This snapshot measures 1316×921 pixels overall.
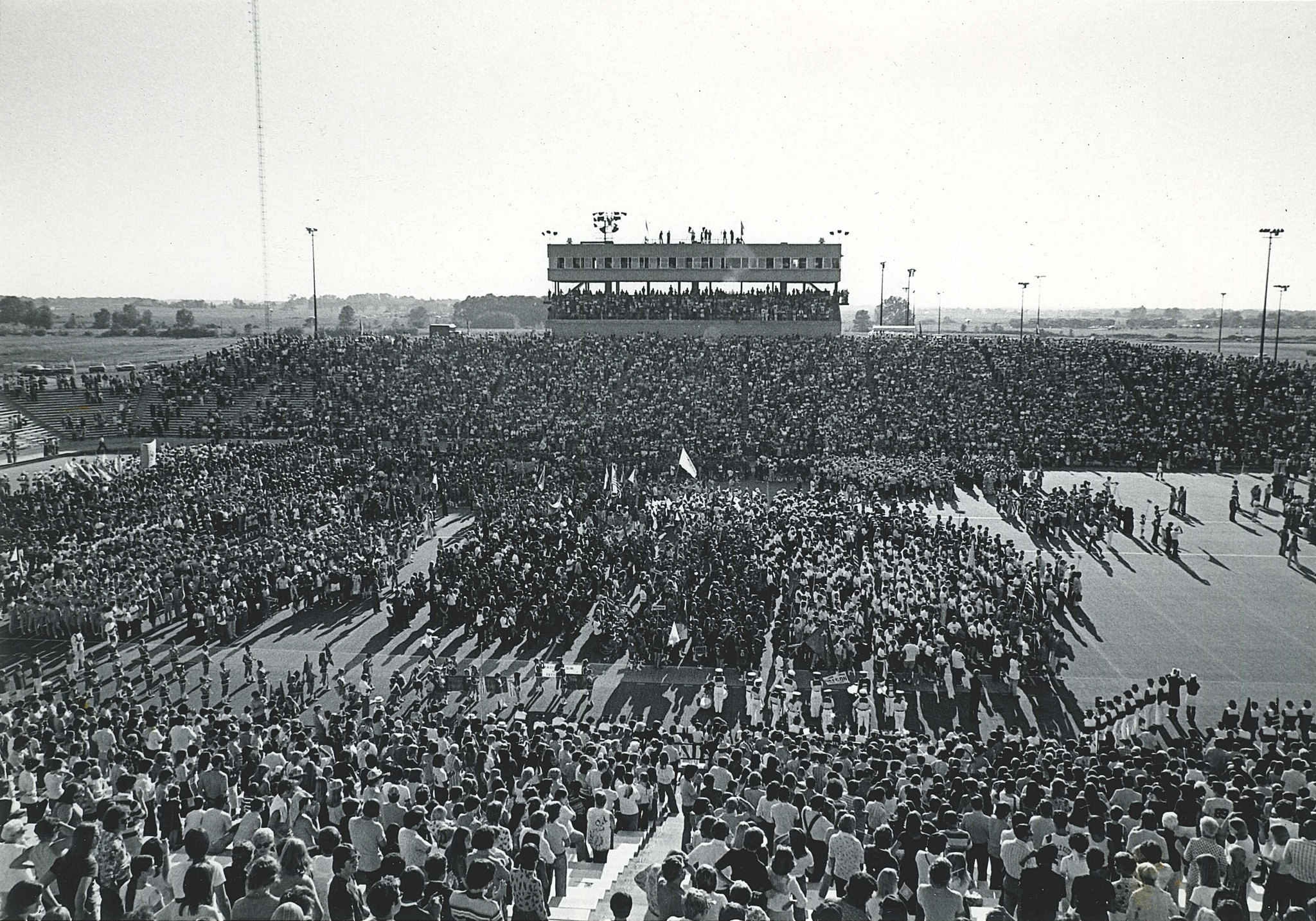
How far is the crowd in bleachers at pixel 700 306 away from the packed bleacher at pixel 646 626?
5872 mm

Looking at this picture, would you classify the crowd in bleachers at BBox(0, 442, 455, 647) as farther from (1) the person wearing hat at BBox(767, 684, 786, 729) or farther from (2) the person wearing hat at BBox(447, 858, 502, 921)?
(2) the person wearing hat at BBox(447, 858, 502, 921)

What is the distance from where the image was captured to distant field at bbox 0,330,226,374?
7231 centimetres

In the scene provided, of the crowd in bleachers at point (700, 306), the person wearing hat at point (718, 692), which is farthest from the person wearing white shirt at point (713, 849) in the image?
the crowd in bleachers at point (700, 306)

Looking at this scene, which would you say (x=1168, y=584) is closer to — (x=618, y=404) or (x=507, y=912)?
(x=507, y=912)

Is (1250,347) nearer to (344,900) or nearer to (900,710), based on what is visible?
(900,710)

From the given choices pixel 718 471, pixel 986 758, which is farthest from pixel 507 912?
pixel 718 471

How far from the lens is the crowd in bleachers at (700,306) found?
191ft

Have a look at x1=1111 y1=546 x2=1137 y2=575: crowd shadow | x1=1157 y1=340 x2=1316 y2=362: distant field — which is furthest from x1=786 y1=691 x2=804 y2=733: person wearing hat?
x1=1157 y1=340 x2=1316 y2=362: distant field

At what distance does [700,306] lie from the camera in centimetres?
5841

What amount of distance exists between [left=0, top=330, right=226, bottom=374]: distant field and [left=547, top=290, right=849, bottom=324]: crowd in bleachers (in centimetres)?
3228

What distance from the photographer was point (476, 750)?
41.4ft

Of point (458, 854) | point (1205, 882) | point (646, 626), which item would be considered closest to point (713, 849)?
point (458, 854)

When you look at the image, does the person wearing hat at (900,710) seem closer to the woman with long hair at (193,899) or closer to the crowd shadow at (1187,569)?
the crowd shadow at (1187,569)

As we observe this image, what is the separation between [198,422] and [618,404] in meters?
18.4
